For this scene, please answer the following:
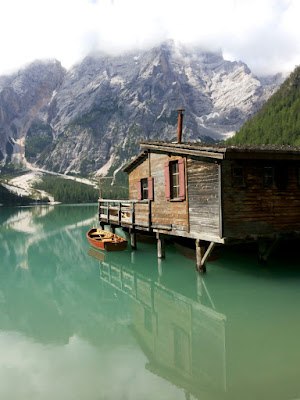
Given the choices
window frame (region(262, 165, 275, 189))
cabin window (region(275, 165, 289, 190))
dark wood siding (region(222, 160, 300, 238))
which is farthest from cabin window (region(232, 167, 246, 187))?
cabin window (region(275, 165, 289, 190))

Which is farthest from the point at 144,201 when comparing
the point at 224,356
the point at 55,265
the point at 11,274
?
the point at 224,356

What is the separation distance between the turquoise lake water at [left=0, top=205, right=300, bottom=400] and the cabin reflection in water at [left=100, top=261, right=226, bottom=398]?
1.2 inches

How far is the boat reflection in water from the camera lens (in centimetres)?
788

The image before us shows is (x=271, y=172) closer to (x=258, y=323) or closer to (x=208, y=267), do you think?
(x=208, y=267)

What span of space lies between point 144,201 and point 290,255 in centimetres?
1022

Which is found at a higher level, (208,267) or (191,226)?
(191,226)

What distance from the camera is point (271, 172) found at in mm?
15977

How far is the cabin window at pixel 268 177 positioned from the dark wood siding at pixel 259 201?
145 millimetres

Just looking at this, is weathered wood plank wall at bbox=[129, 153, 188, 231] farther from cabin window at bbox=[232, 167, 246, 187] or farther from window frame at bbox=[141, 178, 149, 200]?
cabin window at bbox=[232, 167, 246, 187]

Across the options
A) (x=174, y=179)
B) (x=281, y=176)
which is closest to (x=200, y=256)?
(x=174, y=179)

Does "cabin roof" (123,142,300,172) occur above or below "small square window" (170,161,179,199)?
above

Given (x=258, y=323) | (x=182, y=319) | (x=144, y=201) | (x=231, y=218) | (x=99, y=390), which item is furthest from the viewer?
(x=144, y=201)

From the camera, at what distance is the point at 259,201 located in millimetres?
15461

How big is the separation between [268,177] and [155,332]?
9387 mm
